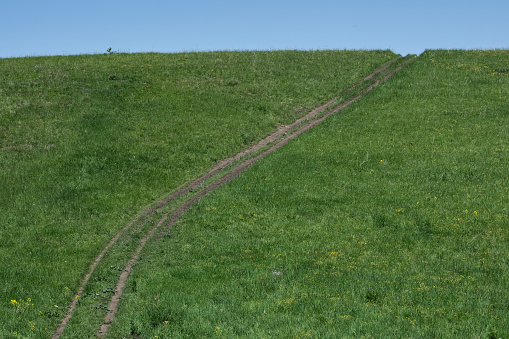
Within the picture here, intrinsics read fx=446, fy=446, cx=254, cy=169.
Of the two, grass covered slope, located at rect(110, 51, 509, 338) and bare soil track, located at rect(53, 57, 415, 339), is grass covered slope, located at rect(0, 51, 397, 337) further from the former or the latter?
grass covered slope, located at rect(110, 51, 509, 338)

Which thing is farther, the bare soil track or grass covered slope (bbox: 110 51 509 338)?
the bare soil track

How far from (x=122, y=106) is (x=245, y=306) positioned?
26.9m

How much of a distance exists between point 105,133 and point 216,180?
10215mm

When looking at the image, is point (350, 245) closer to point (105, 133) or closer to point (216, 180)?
point (216, 180)

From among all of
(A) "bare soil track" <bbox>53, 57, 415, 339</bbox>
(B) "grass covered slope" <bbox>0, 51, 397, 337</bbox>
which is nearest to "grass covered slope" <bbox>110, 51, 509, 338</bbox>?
(A) "bare soil track" <bbox>53, 57, 415, 339</bbox>

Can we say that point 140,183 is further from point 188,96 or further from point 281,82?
point 281,82

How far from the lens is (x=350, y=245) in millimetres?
17656

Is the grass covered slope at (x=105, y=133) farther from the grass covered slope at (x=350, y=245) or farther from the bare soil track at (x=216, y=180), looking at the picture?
the grass covered slope at (x=350, y=245)

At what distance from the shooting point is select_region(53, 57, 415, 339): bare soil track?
584 inches

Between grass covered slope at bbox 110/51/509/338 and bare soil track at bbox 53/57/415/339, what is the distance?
0.64m

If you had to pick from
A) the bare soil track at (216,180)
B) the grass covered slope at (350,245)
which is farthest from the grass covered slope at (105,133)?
the grass covered slope at (350,245)

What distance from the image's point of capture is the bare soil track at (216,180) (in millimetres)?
14836

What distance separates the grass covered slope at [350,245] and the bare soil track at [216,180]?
2.11 feet

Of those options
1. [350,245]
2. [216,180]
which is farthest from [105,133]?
[350,245]
